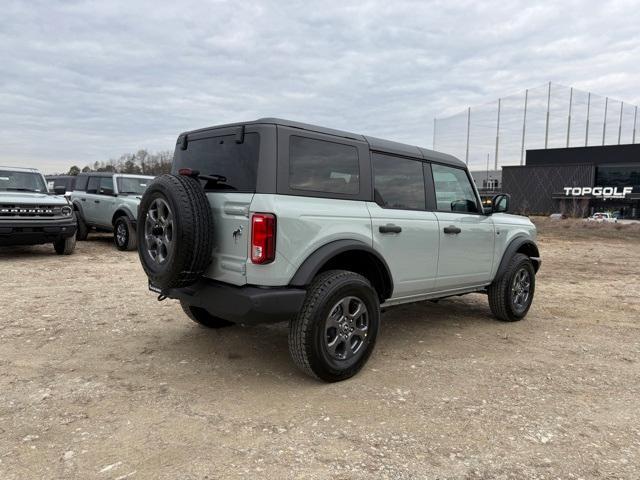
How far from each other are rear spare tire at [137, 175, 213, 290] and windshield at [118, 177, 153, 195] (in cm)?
897

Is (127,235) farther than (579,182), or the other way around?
(579,182)

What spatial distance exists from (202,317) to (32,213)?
665 cm

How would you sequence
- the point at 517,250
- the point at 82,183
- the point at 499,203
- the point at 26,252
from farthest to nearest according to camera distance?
the point at 82,183
the point at 26,252
the point at 517,250
the point at 499,203

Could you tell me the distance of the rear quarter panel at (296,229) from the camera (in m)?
3.44

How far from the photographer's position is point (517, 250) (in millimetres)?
6055

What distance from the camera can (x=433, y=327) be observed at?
5.58 m

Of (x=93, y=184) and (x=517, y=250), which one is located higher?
(x=93, y=184)

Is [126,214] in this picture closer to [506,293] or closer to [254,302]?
[506,293]

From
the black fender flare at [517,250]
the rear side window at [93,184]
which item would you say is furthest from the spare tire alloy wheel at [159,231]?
the rear side window at [93,184]

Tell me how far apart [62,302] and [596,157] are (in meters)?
60.7

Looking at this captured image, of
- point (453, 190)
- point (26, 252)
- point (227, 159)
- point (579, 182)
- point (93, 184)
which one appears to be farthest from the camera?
point (579, 182)

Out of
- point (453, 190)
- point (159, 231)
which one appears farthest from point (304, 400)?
point (453, 190)

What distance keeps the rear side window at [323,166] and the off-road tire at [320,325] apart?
686 mm

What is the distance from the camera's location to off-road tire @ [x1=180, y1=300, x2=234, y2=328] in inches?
195
